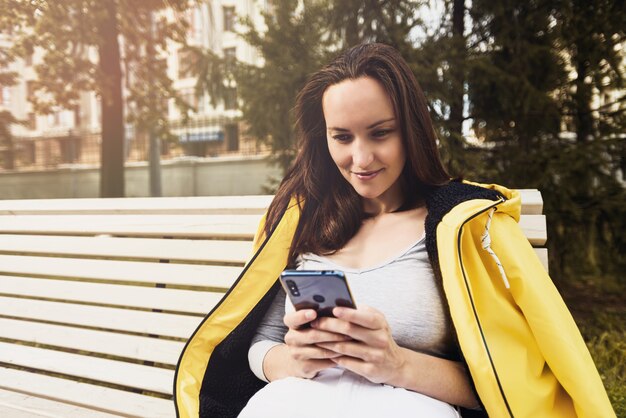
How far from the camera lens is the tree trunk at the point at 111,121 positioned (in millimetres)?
9719

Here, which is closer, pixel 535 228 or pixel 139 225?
pixel 535 228

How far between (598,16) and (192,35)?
608cm

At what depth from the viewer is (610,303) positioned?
5.38 metres

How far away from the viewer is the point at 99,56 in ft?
32.1

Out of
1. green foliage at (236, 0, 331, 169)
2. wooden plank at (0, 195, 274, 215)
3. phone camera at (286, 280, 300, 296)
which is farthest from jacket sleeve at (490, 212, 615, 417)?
green foliage at (236, 0, 331, 169)

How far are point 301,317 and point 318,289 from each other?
0.12 meters

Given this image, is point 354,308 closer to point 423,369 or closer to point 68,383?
point 423,369

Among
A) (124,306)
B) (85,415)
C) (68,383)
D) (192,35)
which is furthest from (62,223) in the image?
(192,35)

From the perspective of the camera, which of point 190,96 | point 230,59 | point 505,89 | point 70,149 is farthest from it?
point 70,149

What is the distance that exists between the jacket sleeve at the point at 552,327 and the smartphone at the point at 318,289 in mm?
465

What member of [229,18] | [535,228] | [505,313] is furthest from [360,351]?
[229,18]

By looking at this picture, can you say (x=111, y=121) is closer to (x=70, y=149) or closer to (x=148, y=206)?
(x=148, y=206)

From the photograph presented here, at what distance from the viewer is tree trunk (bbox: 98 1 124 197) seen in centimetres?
972

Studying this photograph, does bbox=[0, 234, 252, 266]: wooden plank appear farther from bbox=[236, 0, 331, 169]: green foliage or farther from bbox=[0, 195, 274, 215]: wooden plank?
bbox=[236, 0, 331, 169]: green foliage
